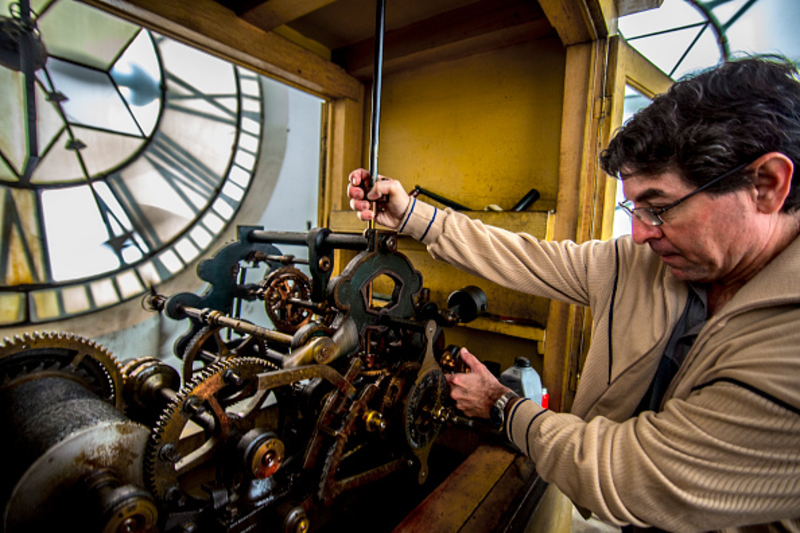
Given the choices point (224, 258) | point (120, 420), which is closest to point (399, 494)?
point (120, 420)

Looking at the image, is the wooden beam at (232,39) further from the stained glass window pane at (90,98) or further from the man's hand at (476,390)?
the man's hand at (476,390)

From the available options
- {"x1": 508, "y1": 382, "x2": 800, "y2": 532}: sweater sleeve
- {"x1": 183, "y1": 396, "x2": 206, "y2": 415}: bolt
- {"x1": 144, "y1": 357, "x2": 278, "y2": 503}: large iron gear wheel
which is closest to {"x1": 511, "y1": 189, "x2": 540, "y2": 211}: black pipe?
{"x1": 508, "y1": 382, "x2": 800, "y2": 532}: sweater sleeve

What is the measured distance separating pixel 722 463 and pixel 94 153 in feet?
9.08

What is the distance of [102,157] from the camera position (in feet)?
7.00

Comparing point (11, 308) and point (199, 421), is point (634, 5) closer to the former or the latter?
point (199, 421)

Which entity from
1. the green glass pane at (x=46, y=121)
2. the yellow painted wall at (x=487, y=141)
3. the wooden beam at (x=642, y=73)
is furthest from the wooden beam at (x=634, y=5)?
the green glass pane at (x=46, y=121)

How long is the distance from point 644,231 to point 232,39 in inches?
80.7

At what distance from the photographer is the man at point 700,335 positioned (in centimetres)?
75

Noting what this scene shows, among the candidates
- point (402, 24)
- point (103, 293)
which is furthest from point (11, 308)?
point (402, 24)

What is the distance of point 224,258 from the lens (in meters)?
2.02

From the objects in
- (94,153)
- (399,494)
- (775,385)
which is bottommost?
(399,494)

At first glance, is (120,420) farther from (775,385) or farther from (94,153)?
(94,153)

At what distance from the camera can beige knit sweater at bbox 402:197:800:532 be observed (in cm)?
73

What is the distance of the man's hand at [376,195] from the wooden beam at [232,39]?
1.17 m
